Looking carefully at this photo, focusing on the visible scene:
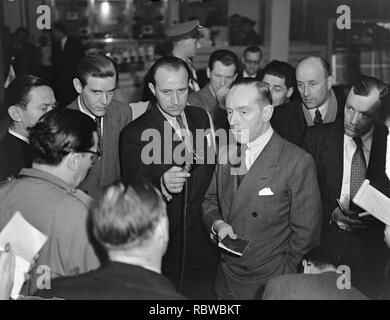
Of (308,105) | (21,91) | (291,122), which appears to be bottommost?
(291,122)

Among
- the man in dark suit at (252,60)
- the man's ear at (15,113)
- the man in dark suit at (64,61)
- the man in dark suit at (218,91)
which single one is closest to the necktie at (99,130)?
the man's ear at (15,113)

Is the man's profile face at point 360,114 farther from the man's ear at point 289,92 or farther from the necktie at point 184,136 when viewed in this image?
the man's ear at point 289,92

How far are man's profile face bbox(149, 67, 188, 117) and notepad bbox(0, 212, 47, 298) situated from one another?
1177 mm

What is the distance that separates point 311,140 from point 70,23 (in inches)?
264

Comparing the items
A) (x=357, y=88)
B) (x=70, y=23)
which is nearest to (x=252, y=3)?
(x=70, y=23)

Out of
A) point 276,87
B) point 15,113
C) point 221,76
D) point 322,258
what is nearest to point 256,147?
point 322,258

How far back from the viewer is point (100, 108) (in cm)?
278

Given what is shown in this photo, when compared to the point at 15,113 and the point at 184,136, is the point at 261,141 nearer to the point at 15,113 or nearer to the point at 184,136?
the point at 184,136

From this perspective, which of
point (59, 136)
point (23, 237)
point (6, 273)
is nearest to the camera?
point (6, 273)

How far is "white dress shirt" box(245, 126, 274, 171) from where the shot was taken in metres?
2.38

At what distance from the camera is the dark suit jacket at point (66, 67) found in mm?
6145

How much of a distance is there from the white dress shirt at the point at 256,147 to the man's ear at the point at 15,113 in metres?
1.16

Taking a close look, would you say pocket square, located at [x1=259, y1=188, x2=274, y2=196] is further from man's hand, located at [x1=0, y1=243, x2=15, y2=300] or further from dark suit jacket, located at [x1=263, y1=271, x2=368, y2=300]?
man's hand, located at [x1=0, y1=243, x2=15, y2=300]

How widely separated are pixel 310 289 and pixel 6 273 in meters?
1.00
